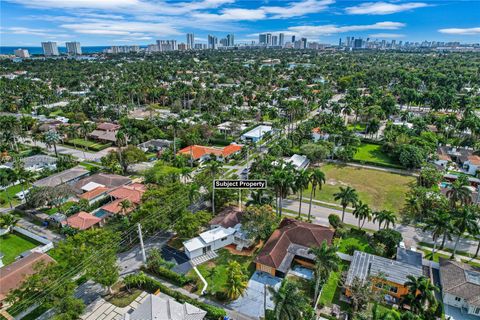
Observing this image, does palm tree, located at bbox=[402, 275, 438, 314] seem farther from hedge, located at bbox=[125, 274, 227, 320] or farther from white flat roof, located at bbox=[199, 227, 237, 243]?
white flat roof, located at bbox=[199, 227, 237, 243]

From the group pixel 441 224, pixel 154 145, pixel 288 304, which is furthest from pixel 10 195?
pixel 441 224

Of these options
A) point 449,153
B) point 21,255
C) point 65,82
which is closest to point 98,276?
point 21,255

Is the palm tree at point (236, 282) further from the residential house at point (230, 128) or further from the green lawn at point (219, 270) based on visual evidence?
the residential house at point (230, 128)

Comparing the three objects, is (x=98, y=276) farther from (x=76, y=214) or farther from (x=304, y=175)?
(x=304, y=175)

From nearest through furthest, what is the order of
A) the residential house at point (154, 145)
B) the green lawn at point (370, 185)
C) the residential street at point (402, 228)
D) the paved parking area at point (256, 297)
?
1. the paved parking area at point (256, 297)
2. the residential street at point (402, 228)
3. the green lawn at point (370, 185)
4. the residential house at point (154, 145)

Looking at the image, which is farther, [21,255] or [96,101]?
[96,101]

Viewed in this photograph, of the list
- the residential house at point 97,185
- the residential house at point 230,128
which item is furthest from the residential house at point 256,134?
the residential house at point 97,185
